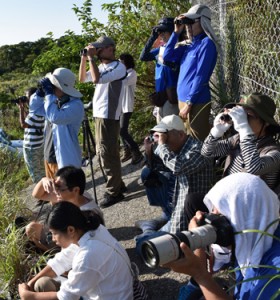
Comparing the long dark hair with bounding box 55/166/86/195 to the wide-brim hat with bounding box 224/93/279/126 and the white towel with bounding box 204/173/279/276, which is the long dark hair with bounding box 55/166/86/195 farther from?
the white towel with bounding box 204/173/279/276

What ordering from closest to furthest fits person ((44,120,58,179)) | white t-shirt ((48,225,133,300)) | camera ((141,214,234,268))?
camera ((141,214,234,268)) < white t-shirt ((48,225,133,300)) < person ((44,120,58,179))

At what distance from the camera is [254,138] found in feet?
8.83

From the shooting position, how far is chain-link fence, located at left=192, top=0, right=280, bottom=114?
350 cm

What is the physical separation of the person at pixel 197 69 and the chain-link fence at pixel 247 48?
12.0 inches

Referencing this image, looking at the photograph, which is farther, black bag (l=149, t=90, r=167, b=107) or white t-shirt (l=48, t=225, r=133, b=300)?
black bag (l=149, t=90, r=167, b=107)

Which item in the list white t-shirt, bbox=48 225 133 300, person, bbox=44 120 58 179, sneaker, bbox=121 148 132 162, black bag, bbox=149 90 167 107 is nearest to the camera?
white t-shirt, bbox=48 225 133 300

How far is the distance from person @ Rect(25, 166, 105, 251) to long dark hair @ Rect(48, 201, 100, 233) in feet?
1.60

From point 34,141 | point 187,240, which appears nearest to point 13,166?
point 34,141

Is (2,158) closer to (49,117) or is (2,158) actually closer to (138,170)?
(138,170)

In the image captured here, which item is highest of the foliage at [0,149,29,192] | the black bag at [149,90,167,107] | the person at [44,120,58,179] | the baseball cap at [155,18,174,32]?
the baseball cap at [155,18,174,32]

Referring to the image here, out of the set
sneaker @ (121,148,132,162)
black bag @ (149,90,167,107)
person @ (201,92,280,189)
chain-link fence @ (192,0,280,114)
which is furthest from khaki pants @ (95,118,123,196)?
person @ (201,92,280,189)

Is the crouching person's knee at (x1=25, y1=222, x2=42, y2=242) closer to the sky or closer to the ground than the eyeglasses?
closer to the ground

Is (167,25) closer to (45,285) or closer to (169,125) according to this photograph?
(169,125)

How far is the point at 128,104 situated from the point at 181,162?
253cm
